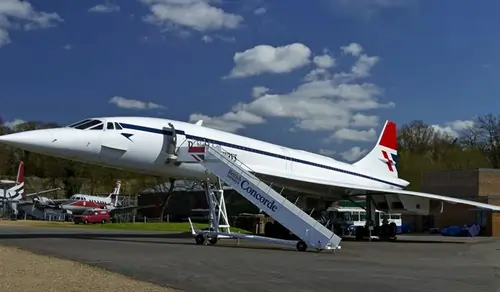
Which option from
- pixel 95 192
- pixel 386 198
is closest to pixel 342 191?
pixel 386 198

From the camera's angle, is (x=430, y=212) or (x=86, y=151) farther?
(x=430, y=212)

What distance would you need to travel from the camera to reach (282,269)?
42.9 feet

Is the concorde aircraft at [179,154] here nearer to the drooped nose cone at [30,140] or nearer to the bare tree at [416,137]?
the drooped nose cone at [30,140]

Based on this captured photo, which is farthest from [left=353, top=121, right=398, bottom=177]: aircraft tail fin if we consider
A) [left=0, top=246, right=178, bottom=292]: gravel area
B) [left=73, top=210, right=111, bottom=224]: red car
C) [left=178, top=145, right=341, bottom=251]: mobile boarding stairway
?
[left=73, top=210, right=111, bottom=224]: red car

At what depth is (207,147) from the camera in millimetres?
21328

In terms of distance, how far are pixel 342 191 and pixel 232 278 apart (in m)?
16.9

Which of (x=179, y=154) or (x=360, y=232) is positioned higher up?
(x=179, y=154)

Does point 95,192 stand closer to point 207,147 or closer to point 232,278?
point 207,147

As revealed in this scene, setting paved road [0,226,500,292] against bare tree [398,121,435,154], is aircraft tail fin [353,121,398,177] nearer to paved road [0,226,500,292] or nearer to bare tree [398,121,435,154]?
paved road [0,226,500,292]

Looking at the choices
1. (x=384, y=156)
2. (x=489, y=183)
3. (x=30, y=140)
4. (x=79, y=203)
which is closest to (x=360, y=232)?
(x=384, y=156)

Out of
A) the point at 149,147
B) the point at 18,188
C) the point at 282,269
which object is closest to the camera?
the point at 282,269

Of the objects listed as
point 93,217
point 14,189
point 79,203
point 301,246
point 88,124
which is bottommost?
point 301,246

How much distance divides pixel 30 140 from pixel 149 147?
13.4 ft

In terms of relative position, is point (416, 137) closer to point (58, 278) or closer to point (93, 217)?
point (93, 217)
